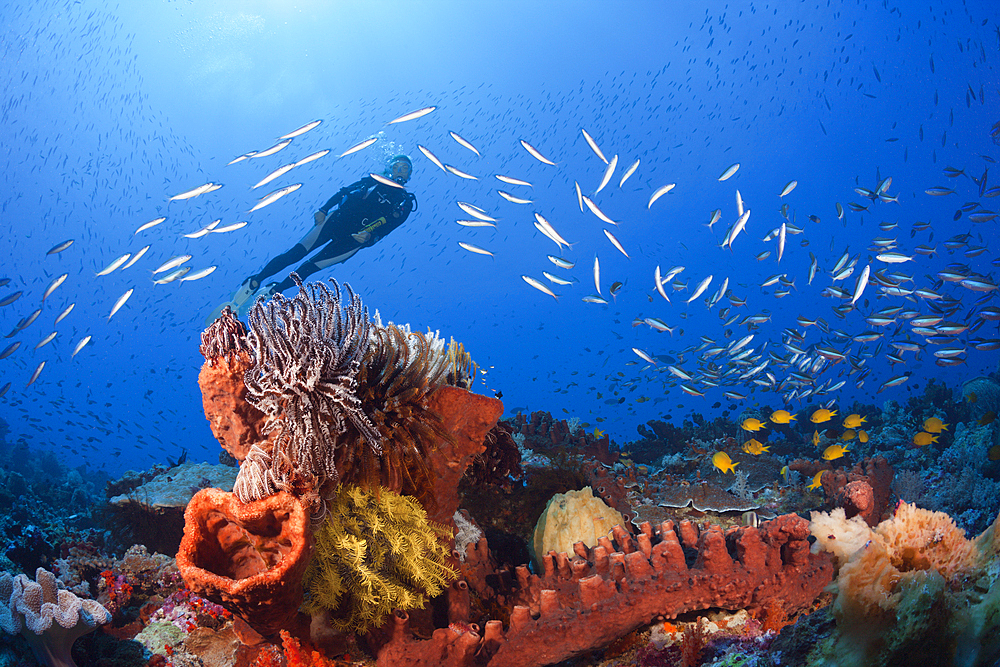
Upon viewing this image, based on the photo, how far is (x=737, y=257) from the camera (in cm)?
9456

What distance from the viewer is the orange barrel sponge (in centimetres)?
217

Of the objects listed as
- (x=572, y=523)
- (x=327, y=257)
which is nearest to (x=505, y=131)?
(x=327, y=257)

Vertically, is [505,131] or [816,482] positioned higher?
[505,131]

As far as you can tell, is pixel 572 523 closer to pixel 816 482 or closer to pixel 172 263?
pixel 816 482

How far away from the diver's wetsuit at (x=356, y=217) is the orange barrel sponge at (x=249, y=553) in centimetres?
1033

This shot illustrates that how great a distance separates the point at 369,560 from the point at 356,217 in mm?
10810

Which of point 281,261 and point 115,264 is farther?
point 281,261

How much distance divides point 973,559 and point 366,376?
370 cm

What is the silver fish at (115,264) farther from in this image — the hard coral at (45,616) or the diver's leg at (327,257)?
the hard coral at (45,616)

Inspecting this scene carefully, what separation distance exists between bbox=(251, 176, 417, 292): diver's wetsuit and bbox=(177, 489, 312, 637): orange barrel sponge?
33.9 feet

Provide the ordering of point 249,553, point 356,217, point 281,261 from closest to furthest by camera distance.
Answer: point 249,553
point 356,217
point 281,261

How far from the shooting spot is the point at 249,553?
261 centimetres

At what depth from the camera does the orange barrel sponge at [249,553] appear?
A: 2.17m

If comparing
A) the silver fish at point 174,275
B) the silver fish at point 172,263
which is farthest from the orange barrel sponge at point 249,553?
the silver fish at point 174,275
